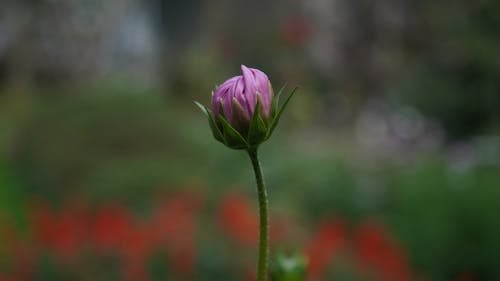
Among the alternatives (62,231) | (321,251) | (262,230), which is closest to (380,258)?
(321,251)

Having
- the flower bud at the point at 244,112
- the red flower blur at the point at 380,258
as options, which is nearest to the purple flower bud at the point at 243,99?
the flower bud at the point at 244,112

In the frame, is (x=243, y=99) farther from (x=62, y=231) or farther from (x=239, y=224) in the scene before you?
(x=62, y=231)

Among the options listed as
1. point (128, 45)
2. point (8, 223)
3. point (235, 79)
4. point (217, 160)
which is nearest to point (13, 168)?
point (217, 160)

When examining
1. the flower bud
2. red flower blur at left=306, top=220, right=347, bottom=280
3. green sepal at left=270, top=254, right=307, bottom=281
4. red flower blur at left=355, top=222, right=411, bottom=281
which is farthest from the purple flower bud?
red flower blur at left=355, top=222, right=411, bottom=281

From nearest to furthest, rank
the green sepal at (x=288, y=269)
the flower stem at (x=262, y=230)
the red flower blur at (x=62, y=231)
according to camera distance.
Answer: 1. the flower stem at (x=262, y=230)
2. the green sepal at (x=288, y=269)
3. the red flower blur at (x=62, y=231)

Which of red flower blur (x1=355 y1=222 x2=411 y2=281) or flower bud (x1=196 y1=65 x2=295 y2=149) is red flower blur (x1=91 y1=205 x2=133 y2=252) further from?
flower bud (x1=196 y1=65 x2=295 y2=149)

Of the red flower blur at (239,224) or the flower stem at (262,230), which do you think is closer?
the flower stem at (262,230)

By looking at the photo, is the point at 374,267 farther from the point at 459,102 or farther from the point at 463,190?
the point at 459,102

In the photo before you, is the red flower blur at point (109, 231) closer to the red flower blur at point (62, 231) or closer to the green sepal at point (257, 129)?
the red flower blur at point (62, 231)

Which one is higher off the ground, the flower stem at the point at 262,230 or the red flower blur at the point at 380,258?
the red flower blur at the point at 380,258
